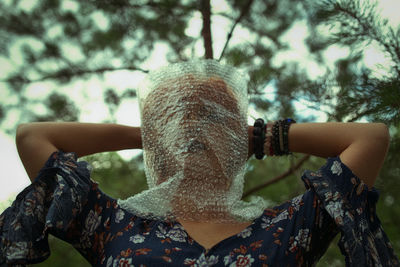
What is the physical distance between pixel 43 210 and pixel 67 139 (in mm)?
204

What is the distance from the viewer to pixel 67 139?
126 centimetres

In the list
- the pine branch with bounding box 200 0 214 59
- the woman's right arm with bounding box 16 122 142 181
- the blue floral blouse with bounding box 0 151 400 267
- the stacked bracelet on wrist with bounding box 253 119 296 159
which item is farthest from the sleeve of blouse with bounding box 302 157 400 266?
the pine branch with bounding box 200 0 214 59

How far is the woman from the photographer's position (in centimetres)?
108

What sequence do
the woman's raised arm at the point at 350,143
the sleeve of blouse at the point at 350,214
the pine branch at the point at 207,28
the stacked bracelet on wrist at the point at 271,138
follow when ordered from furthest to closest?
the pine branch at the point at 207,28 < the stacked bracelet on wrist at the point at 271,138 < the woman's raised arm at the point at 350,143 < the sleeve of blouse at the point at 350,214

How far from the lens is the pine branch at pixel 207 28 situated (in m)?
1.77

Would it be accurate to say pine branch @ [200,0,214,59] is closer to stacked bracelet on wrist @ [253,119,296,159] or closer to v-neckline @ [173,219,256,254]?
stacked bracelet on wrist @ [253,119,296,159]

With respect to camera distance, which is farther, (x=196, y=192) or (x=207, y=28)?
(x=207, y=28)

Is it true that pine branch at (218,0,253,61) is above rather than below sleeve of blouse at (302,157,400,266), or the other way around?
above

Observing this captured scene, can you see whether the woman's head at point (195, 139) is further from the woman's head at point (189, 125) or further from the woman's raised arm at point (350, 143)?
the woman's raised arm at point (350, 143)

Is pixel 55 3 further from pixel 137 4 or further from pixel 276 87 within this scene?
pixel 276 87

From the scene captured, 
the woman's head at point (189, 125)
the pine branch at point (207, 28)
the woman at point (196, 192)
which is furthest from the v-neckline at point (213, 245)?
the pine branch at point (207, 28)

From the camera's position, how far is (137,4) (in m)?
1.93

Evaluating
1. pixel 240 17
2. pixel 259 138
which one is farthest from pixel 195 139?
pixel 240 17

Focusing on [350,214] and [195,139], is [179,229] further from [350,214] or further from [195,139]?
[350,214]
